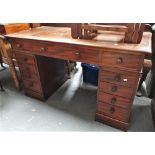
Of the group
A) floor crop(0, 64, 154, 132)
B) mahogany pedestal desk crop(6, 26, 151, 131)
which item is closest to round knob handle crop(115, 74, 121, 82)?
mahogany pedestal desk crop(6, 26, 151, 131)

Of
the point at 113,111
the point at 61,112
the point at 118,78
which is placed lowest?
the point at 61,112

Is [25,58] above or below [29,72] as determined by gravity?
above

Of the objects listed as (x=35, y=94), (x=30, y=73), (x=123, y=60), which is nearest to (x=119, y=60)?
(x=123, y=60)

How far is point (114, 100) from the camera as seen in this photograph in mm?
1317

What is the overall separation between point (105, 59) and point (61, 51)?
41 cm

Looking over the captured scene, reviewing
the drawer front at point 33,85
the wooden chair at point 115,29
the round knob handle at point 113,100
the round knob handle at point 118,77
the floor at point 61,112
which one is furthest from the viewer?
the drawer front at point 33,85

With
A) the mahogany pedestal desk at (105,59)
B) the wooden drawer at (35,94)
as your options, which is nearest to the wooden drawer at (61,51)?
the mahogany pedestal desk at (105,59)

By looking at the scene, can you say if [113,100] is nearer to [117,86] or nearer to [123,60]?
[117,86]

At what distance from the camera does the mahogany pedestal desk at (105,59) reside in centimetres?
109

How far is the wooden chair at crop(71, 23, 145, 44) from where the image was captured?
1050mm

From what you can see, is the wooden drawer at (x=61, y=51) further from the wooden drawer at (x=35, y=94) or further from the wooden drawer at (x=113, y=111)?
the wooden drawer at (x=35, y=94)

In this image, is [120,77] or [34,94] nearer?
[120,77]

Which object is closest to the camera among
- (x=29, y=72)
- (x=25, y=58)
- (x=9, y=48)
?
(x=25, y=58)

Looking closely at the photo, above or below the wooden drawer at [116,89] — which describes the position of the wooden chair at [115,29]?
above
